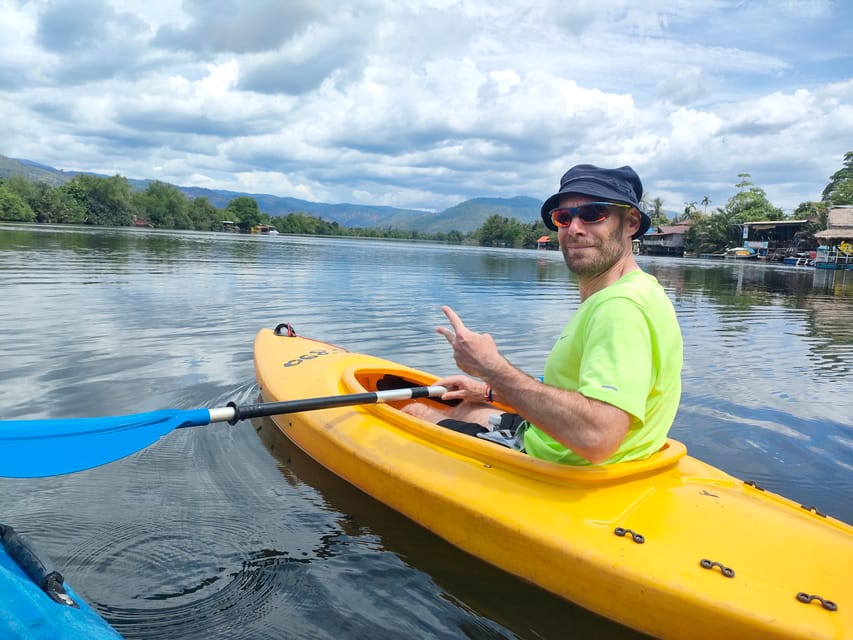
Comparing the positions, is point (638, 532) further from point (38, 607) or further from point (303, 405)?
point (38, 607)

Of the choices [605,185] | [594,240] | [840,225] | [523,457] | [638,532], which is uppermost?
[840,225]

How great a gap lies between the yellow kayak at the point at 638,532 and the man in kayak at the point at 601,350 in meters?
0.26

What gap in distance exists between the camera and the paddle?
114 inches

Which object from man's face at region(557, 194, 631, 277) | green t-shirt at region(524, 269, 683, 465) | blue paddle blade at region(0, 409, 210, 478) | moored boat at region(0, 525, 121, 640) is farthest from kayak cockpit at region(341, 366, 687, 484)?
moored boat at region(0, 525, 121, 640)

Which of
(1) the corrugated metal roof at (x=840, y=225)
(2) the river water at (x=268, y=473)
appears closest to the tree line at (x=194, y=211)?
(1) the corrugated metal roof at (x=840, y=225)

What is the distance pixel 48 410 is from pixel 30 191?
101371 mm

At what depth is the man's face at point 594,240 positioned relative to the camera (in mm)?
2930

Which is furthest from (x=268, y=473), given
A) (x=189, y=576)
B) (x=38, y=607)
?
(x=38, y=607)

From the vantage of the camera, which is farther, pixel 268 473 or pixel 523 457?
pixel 268 473

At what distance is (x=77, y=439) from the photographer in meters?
3.16

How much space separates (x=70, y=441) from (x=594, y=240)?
2.93 meters

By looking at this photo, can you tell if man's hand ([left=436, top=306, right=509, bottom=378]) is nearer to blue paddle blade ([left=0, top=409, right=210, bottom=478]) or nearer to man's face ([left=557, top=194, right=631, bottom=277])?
man's face ([left=557, top=194, right=631, bottom=277])

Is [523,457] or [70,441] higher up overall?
[70,441]

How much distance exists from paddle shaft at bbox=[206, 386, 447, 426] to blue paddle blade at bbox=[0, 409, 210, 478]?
1.17 feet
